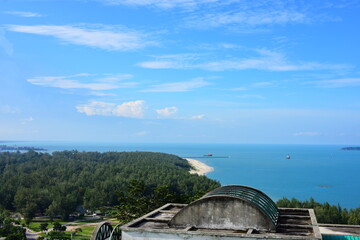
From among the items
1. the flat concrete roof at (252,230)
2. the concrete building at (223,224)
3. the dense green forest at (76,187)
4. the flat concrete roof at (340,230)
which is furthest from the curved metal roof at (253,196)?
the dense green forest at (76,187)

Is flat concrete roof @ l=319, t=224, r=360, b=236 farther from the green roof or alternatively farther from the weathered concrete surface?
the weathered concrete surface

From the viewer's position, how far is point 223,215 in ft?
43.7

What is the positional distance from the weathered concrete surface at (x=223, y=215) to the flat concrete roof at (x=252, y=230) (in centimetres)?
21

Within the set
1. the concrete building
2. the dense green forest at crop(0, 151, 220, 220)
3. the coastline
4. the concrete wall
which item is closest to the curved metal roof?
the concrete building

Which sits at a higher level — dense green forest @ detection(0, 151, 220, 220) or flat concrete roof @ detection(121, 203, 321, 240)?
flat concrete roof @ detection(121, 203, 321, 240)

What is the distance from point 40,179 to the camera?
68250mm

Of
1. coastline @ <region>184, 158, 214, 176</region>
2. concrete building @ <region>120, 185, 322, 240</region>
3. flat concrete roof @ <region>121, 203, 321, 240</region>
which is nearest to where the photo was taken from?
flat concrete roof @ <region>121, 203, 321, 240</region>

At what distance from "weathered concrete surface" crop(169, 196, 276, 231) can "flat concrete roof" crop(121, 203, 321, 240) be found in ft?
0.70

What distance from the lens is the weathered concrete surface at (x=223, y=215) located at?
12992 millimetres

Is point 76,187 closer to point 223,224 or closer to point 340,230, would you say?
point 223,224

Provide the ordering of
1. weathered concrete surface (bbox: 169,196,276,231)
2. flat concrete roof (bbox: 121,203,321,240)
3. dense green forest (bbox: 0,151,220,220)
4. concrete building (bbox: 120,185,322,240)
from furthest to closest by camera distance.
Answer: dense green forest (bbox: 0,151,220,220)
weathered concrete surface (bbox: 169,196,276,231)
concrete building (bbox: 120,185,322,240)
flat concrete roof (bbox: 121,203,321,240)

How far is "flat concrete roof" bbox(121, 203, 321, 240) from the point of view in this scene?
39.2ft

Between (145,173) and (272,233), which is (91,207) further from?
(272,233)

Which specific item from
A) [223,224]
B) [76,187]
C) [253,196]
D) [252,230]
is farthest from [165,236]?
[76,187]
